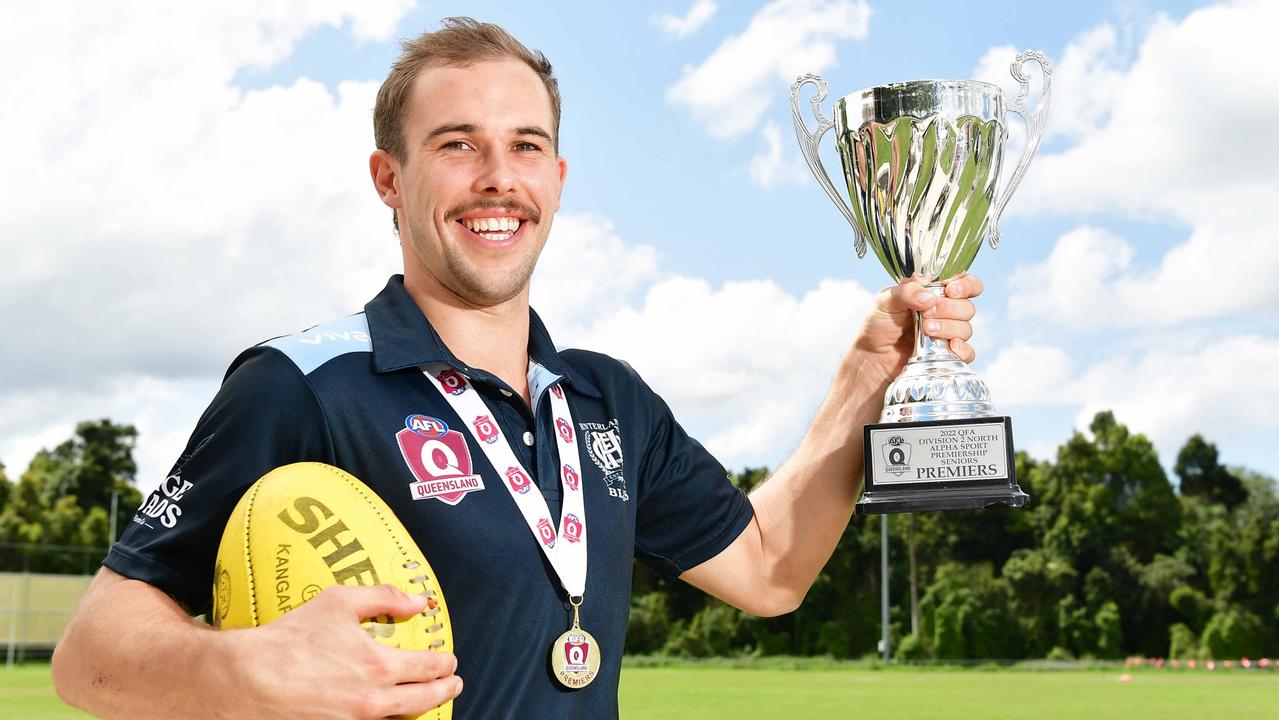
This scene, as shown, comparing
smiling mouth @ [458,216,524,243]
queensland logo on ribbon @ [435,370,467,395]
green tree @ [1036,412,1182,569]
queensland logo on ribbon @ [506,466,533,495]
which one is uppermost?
green tree @ [1036,412,1182,569]

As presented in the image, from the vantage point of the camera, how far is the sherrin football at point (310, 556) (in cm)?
182

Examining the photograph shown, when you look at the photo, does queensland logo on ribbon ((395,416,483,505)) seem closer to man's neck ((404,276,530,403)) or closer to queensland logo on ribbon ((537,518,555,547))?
queensland logo on ribbon ((537,518,555,547))

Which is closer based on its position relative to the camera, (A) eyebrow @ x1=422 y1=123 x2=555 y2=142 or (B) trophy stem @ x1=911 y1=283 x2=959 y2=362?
(A) eyebrow @ x1=422 y1=123 x2=555 y2=142

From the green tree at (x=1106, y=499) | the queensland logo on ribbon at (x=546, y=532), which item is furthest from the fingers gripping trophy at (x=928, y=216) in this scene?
the green tree at (x=1106, y=499)

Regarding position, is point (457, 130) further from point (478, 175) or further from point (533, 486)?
point (533, 486)

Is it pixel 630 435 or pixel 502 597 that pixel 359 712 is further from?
pixel 630 435

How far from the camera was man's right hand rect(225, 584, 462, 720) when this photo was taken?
1646 millimetres

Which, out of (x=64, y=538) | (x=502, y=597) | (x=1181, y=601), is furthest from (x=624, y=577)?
(x=64, y=538)

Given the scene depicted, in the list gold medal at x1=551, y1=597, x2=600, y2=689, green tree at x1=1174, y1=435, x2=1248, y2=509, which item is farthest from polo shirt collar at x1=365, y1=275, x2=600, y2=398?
Result: green tree at x1=1174, y1=435, x2=1248, y2=509

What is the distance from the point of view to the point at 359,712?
1651 mm

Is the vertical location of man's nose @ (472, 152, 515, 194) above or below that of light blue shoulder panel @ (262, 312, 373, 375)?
above

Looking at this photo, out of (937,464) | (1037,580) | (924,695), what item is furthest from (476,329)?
(1037,580)

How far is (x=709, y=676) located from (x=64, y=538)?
26747 millimetres

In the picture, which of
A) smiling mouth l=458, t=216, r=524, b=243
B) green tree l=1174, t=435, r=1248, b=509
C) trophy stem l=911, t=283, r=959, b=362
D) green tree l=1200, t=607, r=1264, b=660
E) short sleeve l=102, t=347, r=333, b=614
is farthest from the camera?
green tree l=1174, t=435, r=1248, b=509
